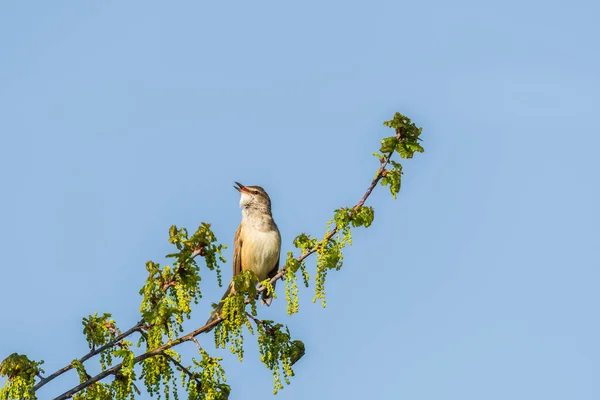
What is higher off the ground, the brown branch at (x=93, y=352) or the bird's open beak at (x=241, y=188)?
the bird's open beak at (x=241, y=188)

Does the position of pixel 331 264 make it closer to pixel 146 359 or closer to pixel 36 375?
pixel 146 359

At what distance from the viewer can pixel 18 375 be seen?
6359 millimetres

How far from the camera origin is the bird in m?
12.1

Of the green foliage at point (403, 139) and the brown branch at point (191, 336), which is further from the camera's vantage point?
the green foliage at point (403, 139)

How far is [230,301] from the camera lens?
21.7ft

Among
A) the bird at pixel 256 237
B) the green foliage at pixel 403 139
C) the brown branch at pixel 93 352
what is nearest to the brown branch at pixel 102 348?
the brown branch at pixel 93 352

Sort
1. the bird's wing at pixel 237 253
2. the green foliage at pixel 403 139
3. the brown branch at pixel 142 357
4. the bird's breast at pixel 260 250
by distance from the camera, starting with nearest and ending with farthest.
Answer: the brown branch at pixel 142 357, the green foliage at pixel 403 139, the bird's breast at pixel 260 250, the bird's wing at pixel 237 253

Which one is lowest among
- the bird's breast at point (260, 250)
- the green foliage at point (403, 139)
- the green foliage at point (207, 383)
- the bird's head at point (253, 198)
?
the green foliage at point (207, 383)

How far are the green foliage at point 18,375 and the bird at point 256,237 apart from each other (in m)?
5.51

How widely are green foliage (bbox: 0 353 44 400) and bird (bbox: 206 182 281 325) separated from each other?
5512mm

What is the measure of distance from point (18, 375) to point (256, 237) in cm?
598

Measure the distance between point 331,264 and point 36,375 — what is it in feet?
7.42

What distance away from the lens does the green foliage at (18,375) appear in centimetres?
625

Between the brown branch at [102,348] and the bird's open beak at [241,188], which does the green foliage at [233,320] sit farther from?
the bird's open beak at [241,188]
